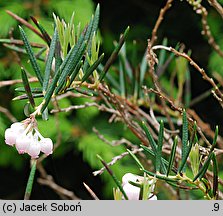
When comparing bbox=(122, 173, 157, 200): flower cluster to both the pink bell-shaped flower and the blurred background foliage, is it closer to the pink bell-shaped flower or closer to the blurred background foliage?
the pink bell-shaped flower

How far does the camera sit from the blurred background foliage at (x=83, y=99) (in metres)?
1.34

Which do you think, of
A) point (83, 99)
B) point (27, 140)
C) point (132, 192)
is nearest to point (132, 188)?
point (132, 192)

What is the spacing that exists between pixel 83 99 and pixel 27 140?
97 cm

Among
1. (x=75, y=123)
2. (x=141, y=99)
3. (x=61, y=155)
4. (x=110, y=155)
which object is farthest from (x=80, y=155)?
(x=141, y=99)

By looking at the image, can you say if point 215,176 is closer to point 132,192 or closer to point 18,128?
point 132,192

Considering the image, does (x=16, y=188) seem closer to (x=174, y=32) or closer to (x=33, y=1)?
(x=33, y=1)

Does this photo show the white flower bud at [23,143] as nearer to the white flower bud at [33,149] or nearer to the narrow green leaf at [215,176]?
the white flower bud at [33,149]

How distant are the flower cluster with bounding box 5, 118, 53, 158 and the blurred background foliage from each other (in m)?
0.83

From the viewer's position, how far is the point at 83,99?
4.53 ft

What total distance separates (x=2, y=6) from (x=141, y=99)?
774mm

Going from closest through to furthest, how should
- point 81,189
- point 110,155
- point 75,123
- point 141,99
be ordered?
point 141,99 < point 110,155 < point 75,123 < point 81,189

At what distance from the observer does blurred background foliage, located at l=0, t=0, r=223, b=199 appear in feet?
4.41

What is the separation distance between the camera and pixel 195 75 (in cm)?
162
